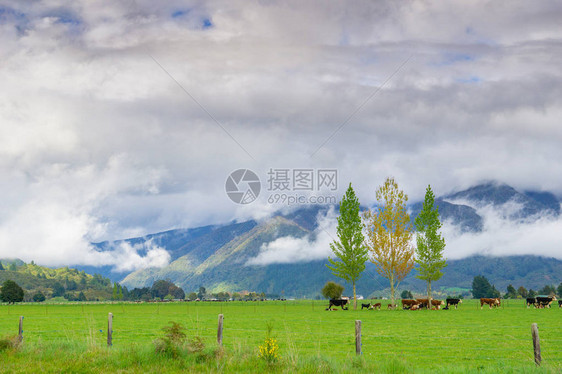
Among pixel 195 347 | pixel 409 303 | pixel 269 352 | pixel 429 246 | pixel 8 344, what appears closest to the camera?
pixel 269 352

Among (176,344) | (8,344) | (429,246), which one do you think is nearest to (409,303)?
(429,246)

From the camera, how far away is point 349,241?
275 ft

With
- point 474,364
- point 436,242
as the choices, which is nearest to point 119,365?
point 474,364

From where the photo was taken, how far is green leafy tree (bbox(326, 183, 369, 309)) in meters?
83.1

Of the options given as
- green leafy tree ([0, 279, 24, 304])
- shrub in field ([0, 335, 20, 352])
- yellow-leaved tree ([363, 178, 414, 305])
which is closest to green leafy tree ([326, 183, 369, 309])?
yellow-leaved tree ([363, 178, 414, 305])

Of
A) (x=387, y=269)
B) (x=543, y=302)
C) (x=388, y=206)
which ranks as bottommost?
(x=543, y=302)

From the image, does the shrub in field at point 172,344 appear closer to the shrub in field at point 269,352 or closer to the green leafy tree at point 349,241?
the shrub in field at point 269,352

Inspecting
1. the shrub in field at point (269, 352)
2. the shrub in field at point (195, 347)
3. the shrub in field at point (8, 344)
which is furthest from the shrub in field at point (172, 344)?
the shrub in field at point (8, 344)

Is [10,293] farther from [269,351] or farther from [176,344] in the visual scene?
[269,351]

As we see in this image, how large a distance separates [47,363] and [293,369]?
28.8 ft

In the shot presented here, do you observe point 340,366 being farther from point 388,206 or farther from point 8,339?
point 388,206

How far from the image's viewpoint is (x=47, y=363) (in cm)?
1791

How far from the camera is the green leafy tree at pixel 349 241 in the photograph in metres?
83.1

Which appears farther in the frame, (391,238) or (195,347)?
(391,238)
